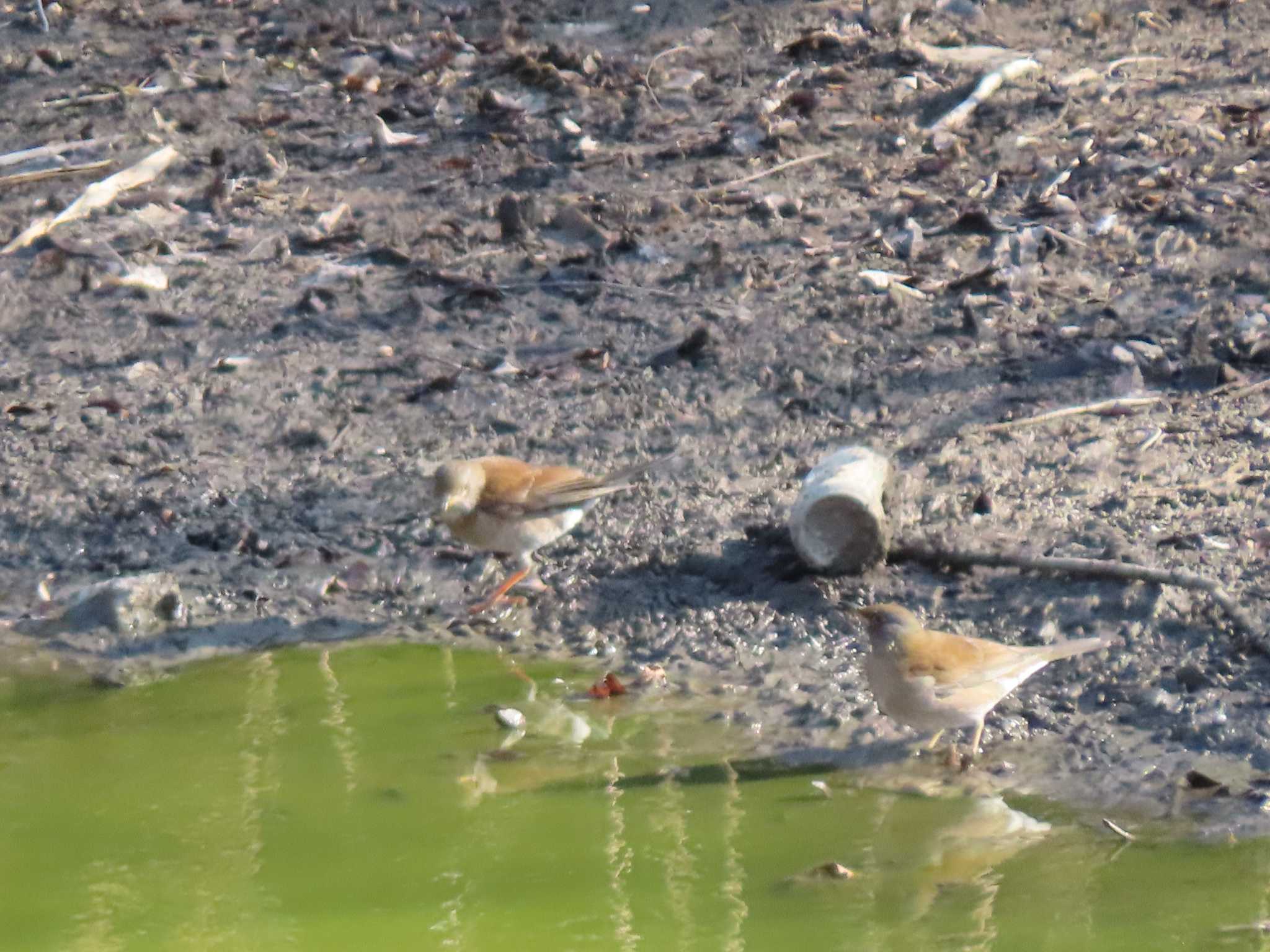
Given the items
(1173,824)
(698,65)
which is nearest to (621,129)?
(698,65)

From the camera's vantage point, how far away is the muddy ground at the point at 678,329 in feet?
22.1

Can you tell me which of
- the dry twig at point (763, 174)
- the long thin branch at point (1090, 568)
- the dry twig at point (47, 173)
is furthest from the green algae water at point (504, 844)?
the dry twig at point (47, 173)

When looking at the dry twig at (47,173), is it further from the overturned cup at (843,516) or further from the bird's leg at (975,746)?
the bird's leg at (975,746)

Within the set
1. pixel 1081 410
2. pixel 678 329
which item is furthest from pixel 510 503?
pixel 1081 410

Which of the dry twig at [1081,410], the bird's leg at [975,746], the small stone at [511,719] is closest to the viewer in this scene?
the bird's leg at [975,746]

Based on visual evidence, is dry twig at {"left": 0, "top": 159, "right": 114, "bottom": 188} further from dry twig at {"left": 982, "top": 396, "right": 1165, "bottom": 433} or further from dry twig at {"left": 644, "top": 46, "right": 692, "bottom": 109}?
dry twig at {"left": 982, "top": 396, "right": 1165, "bottom": 433}

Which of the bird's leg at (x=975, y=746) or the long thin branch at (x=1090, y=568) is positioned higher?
the long thin branch at (x=1090, y=568)

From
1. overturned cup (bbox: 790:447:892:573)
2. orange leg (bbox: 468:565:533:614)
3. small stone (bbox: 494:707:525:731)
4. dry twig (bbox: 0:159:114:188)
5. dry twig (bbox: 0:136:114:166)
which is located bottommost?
small stone (bbox: 494:707:525:731)

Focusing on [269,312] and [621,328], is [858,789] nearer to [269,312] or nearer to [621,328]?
[621,328]

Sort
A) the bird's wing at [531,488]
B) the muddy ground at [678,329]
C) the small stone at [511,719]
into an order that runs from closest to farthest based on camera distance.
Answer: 1. the small stone at [511,719]
2. the muddy ground at [678,329]
3. the bird's wing at [531,488]

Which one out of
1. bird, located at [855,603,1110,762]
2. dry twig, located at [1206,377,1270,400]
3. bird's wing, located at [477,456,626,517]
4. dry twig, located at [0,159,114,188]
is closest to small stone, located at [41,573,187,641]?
bird's wing, located at [477,456,626,517]

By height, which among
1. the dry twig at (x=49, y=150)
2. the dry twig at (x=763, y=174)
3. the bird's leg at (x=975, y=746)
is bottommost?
the bird's leg at (x=975, y=746)

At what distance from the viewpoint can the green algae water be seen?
4805 millimetres

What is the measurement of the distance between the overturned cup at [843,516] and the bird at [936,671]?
0.74 m
